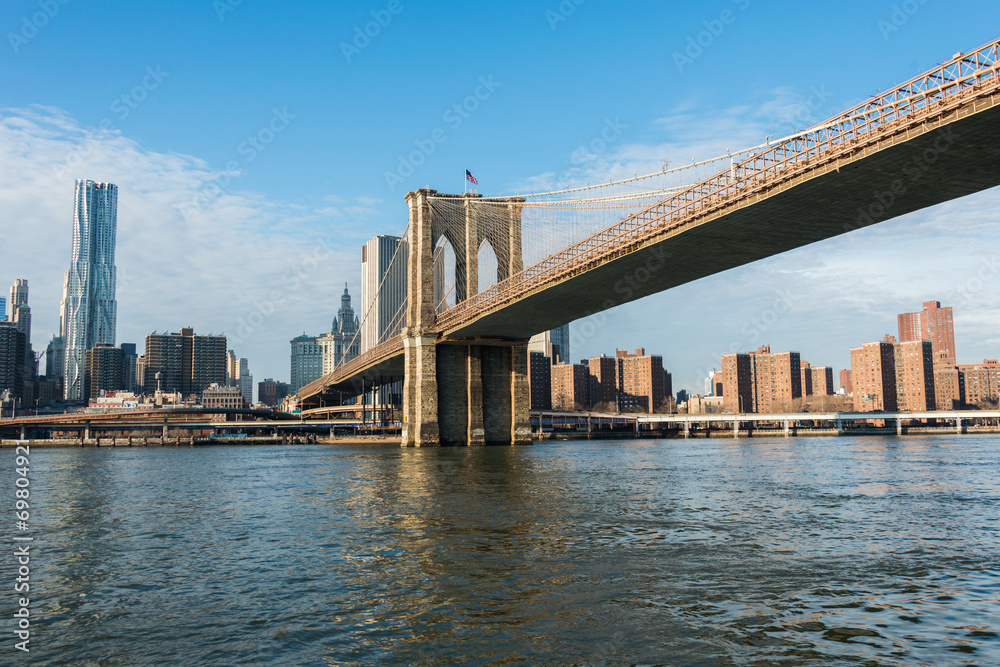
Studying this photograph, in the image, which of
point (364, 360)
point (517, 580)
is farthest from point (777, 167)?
point (364, 360)

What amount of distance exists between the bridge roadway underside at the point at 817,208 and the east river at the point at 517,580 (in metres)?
13.1

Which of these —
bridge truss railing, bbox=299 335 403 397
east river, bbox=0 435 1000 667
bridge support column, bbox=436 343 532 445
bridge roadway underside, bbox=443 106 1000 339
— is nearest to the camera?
east river, bbox=0 435 1000 667

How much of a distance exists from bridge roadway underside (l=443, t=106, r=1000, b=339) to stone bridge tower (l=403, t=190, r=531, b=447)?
58.9ft

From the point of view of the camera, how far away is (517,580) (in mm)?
13766

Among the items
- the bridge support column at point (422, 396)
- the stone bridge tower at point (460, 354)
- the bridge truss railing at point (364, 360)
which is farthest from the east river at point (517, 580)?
the bridge truss railing at point (364, 360)

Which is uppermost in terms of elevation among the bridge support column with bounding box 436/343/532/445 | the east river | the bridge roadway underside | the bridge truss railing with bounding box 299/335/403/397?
the bridge roadway underside

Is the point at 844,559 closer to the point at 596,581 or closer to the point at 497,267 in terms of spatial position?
the point at 596,581

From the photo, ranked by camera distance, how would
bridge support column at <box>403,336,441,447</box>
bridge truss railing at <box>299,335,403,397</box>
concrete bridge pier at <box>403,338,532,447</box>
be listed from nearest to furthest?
bridge support column at <box>403,336,441,447</box> < concrete bridge pier at <box>403,338,532,447</box> < bridge truss railing at <box>299,335,403,397</box>

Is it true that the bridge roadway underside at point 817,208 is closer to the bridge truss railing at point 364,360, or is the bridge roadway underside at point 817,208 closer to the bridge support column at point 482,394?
the bridge support column at point 482,394

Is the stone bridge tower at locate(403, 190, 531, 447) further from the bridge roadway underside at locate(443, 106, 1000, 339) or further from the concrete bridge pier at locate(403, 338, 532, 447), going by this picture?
the bridge roadway underside at locate(443, 106, 1000, 339)

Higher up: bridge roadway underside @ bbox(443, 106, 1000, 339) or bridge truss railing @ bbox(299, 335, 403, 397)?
bridge roadway underside @ bbox(443, 106, 1000, 339)

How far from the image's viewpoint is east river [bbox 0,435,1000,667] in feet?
32.7

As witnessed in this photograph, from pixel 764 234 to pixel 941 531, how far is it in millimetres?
25311

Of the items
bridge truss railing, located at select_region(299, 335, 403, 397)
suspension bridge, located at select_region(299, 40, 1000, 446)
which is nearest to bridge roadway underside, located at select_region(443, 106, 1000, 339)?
suspension bridge, located at select_region(299, 40, 1000, 446)
